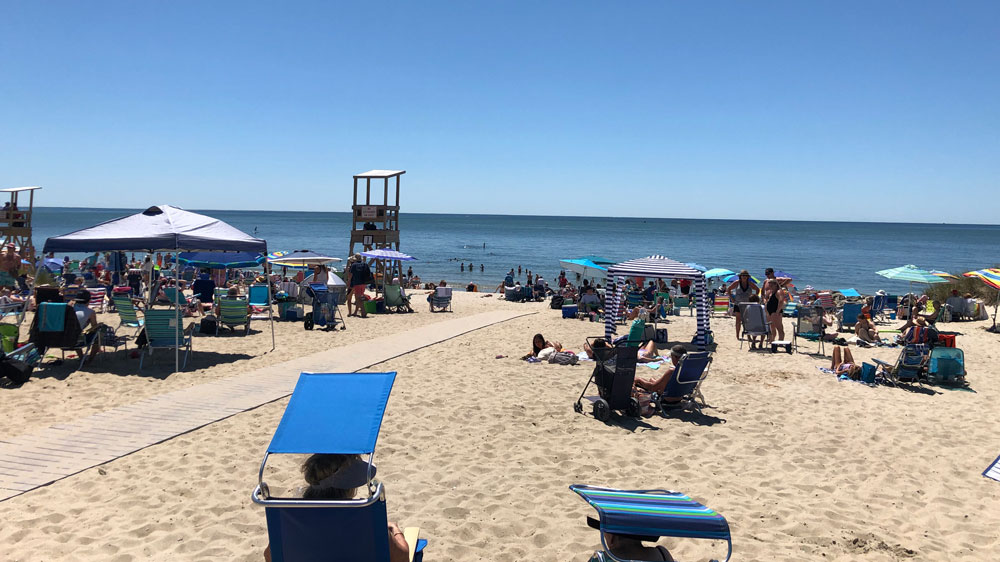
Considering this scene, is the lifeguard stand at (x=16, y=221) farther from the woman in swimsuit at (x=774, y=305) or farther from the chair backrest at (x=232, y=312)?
the woman in swimsuit at (x=774, y=305)

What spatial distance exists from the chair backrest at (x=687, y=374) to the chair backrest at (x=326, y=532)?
16.0ft

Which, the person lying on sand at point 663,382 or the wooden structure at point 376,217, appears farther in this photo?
the wooden structure at point 376,217

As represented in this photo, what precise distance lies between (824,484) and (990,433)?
2922 millimetres

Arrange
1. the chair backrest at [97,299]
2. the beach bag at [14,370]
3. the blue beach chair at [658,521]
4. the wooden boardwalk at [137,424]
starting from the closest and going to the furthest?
the blue beach chair at [658,521] < the wooden boardwalk at [137,424] < the beach bag at [14,370] < the chair backrest at [97,299]

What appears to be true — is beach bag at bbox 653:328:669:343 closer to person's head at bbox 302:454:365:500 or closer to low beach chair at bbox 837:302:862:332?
low beach chair at bbox 837:302:862:332

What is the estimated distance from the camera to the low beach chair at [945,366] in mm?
8641

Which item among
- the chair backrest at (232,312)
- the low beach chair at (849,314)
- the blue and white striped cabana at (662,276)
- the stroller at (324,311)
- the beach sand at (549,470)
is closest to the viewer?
the beach sand at (549,470)

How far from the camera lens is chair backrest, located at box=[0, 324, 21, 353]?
8000 millimetres

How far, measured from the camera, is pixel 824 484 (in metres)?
5.07

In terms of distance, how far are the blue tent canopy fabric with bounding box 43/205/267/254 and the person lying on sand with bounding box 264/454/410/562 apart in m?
6.71

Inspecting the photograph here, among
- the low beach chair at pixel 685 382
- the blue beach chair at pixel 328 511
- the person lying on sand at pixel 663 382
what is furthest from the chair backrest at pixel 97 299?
the blue beach chair at pixel 328 511

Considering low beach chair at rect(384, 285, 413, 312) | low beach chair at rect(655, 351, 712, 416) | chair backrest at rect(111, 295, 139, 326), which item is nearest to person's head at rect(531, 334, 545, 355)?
low beach chair at rect(655, 351, 712, 416)

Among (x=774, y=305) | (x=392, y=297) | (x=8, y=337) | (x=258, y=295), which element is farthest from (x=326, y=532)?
(x=392, y=297)

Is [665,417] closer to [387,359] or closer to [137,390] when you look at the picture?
[387,359]
